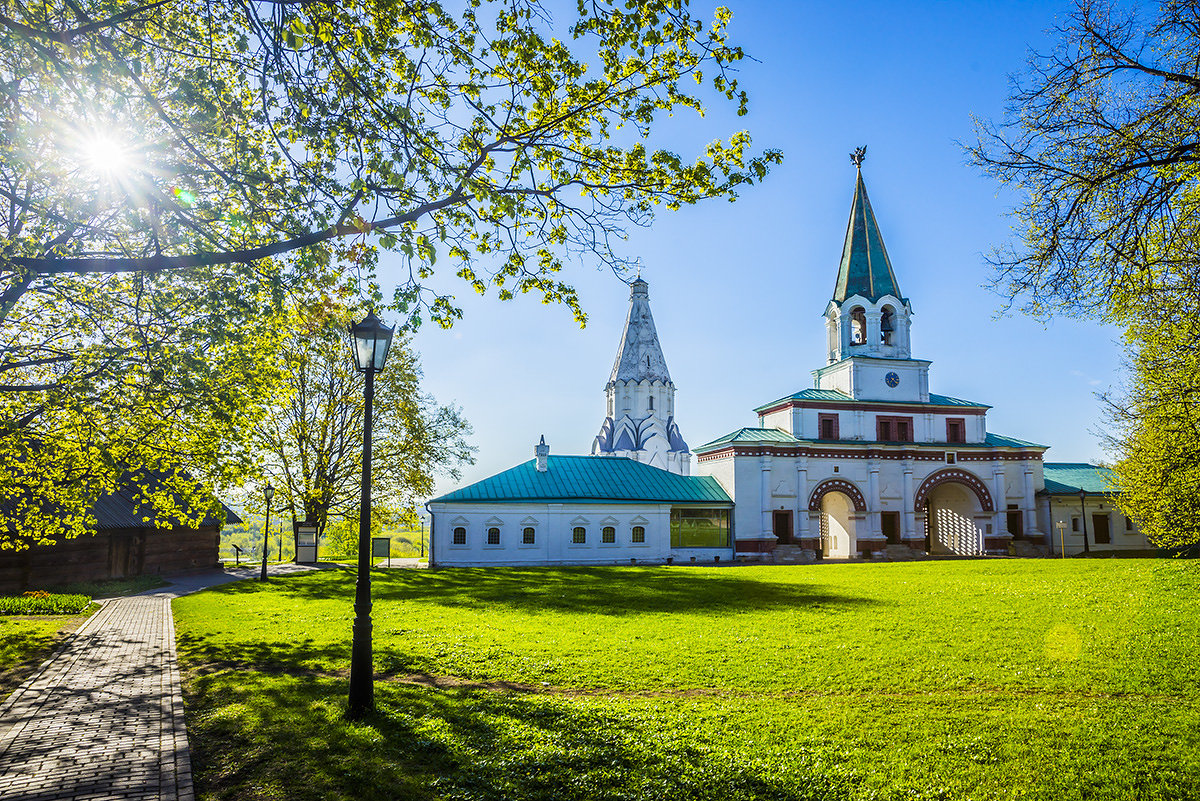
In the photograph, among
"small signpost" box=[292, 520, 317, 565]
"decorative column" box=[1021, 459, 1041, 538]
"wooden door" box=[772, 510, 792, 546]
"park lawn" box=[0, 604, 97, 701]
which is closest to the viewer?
"park lawn" box=[0, 604, 97, 701]

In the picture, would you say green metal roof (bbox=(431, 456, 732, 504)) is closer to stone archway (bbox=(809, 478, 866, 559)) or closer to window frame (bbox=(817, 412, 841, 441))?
stone archway (bbox=(809, 478, 866, 559))

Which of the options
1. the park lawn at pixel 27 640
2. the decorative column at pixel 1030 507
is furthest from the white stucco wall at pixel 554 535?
the decorative column at pixel 1030 507

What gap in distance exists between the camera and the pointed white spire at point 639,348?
50.2 metres

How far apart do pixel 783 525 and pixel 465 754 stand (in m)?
34.8

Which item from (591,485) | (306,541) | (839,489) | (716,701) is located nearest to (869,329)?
(839,489)

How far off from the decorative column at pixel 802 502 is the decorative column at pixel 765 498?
1.63 meters

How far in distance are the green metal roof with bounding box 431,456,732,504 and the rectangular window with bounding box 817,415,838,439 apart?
6.94 metres

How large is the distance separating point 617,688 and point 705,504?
29657mm

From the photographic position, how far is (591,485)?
3697cm

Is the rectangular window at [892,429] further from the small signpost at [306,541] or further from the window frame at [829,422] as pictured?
the small signpost at [306,541]

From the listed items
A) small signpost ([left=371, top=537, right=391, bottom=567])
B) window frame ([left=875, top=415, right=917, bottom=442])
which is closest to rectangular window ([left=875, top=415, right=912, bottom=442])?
window frame ([left=875, top=415, right=917, bottom=442])

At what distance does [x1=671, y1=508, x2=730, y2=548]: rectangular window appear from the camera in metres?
37.4

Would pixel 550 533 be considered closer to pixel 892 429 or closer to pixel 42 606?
pixel 892 429

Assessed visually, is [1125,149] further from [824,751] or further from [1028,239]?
[824,751]
